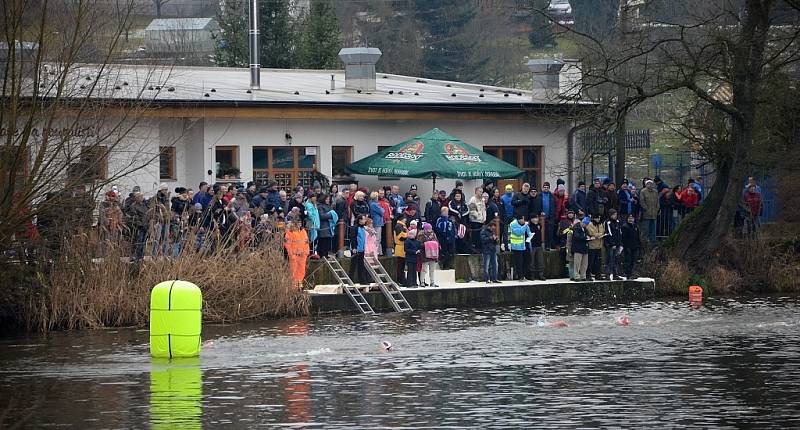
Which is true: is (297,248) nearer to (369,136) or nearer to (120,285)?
(120,285)

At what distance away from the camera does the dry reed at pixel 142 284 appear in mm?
28828

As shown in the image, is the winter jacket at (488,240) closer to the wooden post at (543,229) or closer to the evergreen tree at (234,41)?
the wooden post at (543,229)

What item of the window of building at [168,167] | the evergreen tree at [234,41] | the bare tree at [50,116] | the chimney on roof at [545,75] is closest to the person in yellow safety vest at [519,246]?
the window of building at [168,167]

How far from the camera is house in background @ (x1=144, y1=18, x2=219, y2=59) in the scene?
69.8 metres

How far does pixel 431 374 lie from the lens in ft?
76.7

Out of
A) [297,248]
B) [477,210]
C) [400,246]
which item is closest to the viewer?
[297,248]

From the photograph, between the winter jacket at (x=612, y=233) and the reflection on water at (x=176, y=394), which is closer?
the reflection on water at (x=176, y=394)

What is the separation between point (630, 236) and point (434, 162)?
5.16m

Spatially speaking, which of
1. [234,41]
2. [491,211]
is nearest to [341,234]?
[491,211]

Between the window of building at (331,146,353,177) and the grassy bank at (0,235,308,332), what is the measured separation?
28.9 feet

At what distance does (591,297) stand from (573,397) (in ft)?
45.8

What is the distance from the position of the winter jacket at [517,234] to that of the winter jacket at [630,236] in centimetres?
255

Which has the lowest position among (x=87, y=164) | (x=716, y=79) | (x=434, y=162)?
(x=87, y=164)

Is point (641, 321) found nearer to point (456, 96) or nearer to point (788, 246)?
point (788, 246)
